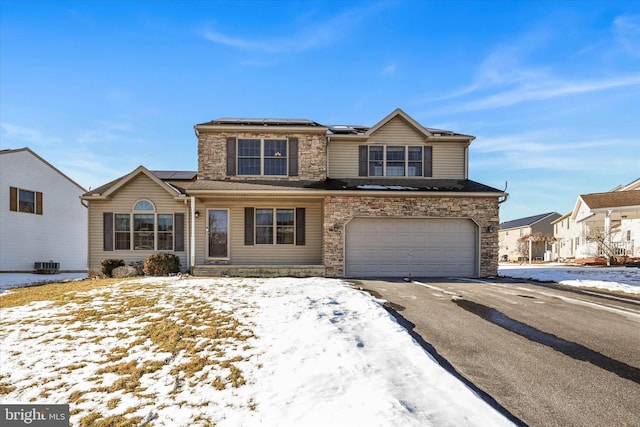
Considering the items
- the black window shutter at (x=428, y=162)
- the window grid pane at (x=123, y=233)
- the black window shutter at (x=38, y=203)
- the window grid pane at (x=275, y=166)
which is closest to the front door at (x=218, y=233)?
the window grid pane at (x=275, y=166)

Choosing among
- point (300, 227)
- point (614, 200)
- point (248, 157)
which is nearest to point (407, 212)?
point (300, 227)

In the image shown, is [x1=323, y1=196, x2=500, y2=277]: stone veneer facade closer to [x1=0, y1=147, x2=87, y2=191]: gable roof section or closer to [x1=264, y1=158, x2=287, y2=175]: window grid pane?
[x1=264, y1=158, x2=287, y2=175]: window grid pane

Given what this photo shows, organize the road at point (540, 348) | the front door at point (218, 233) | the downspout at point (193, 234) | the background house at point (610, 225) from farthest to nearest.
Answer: the background house at point (610, 225) < the front door at point (218, 233) < the downspout at point (193, 234) < the road at point (540, 348)

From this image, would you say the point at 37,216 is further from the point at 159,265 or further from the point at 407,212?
the point at 407,212

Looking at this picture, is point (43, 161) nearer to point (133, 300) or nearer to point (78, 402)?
point (133, 300)

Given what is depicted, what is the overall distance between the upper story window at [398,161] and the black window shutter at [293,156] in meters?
2.89

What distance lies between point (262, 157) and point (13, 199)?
1445 centimetres

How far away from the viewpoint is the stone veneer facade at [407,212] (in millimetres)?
12289

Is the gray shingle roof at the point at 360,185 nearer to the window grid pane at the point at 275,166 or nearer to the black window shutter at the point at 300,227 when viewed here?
the window grid pane at the point at 275,166

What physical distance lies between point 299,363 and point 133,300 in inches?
218

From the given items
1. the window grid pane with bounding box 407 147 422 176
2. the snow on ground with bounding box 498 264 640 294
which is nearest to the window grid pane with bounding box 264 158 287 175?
the window grid pane with bounding box 407 147 422 176

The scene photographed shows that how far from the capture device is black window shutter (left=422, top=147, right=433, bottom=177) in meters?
14.0

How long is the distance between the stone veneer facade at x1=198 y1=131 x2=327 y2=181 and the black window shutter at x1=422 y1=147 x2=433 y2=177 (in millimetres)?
4487

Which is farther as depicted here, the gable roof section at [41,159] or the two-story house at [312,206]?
the gable roof section at [41,159]
